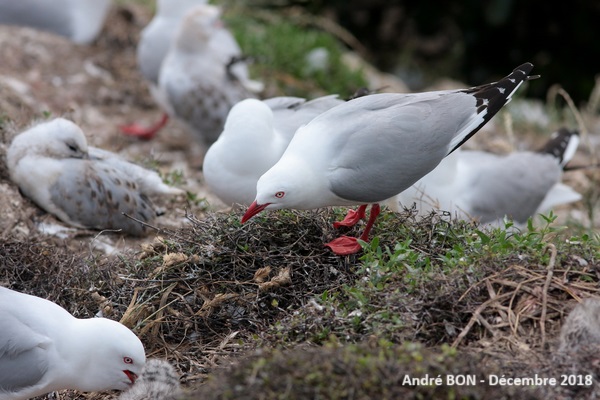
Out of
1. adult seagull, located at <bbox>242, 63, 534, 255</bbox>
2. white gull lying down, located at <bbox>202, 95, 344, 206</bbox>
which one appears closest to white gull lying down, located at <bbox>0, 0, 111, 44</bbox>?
white gull lying down, located at <bbox>202, 95, 344, 206</bbox>

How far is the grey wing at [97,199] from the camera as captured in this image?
5.11 m

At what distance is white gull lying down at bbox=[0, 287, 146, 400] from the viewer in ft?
11.3

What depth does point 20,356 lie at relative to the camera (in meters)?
3.46

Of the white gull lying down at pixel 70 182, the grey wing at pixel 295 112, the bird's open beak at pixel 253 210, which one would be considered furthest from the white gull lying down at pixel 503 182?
the white gull lying down at pixel 70 182

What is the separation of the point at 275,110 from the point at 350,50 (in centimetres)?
542

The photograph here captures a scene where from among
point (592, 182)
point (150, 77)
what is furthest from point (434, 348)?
point (150, 77)

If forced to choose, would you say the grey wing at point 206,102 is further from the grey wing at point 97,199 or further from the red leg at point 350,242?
the red leg at point 350,242

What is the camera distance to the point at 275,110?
5.32 m

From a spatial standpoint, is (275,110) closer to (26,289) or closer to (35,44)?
(26,289)

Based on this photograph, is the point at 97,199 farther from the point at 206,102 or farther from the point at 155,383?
the point at 206,102

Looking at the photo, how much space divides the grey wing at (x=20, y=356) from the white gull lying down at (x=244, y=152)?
172 centimetres

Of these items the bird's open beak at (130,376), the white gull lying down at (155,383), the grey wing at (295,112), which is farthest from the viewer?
the grey wing at (295,112)

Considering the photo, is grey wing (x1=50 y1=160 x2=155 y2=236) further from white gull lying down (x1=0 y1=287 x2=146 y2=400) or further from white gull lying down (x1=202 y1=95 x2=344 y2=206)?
white gull lying down (x1=0 y1=287 x2=146 y2=400)

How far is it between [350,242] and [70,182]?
1.99 meters
